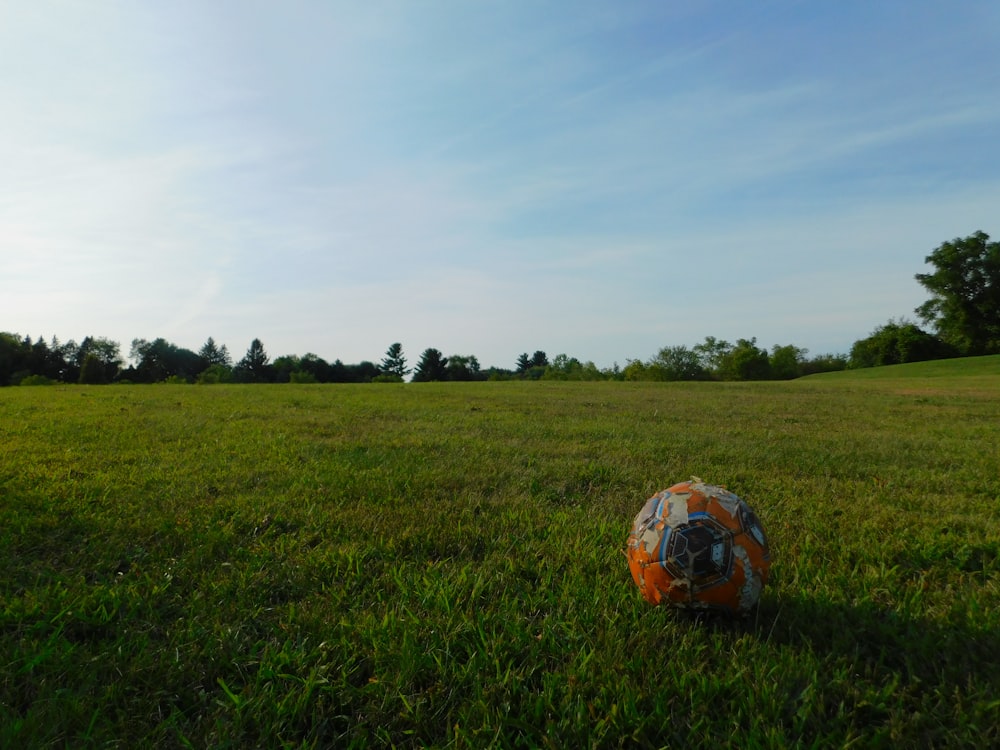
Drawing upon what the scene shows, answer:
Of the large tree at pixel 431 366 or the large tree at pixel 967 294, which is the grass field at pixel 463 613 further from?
the large tree at pixel 431 366

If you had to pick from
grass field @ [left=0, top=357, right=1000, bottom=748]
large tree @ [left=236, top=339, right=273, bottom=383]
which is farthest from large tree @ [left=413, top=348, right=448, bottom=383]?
grass field @ [left=0, top=357, right=1000, bottom=748]

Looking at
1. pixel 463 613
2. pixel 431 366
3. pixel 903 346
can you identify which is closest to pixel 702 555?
pixel 463 613

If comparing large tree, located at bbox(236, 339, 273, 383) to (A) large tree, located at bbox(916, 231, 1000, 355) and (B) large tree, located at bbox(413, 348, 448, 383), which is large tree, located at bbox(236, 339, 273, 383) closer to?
(B) large tree, located at bbox(413, 348, 448, 383)

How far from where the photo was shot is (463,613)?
8.50ft

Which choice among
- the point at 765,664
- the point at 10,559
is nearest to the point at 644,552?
the point at 765,664

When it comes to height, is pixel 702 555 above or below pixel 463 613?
above

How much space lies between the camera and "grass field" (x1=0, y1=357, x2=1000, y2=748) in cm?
195

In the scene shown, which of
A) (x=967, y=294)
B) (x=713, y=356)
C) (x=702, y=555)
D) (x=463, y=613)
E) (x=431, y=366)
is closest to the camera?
(x=702, y=555)

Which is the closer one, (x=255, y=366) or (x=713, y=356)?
(x=713, y=356)

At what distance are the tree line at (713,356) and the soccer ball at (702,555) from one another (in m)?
51.8

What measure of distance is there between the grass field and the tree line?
A: 161ft

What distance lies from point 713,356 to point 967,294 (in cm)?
2916

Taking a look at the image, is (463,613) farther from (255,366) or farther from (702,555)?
(255,366)

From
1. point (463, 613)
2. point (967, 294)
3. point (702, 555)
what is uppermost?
point (967, 294)
